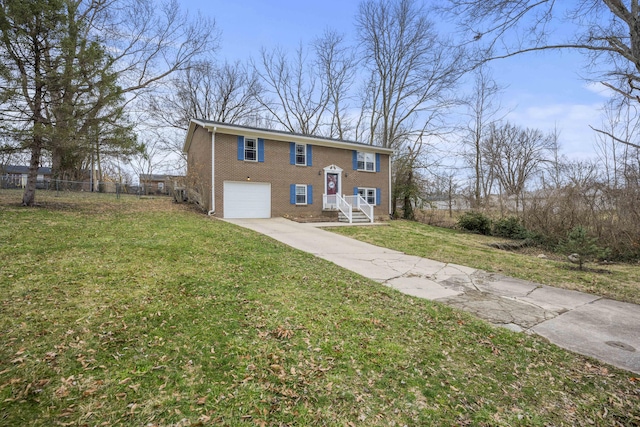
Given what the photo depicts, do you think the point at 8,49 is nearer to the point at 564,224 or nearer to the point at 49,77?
the point at 49,77

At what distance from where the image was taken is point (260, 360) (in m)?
2.84

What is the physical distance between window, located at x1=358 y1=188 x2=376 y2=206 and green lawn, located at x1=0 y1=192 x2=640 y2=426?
47.6 ft

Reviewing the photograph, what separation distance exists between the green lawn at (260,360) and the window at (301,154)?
41.0 ft

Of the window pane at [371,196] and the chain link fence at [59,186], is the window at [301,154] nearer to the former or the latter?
the window pane at [371,196]

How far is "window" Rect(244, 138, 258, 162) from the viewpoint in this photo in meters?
15.3

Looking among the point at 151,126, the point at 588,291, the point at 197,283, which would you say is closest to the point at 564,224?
the point at 588,291

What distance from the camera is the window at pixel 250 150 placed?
15289 mm

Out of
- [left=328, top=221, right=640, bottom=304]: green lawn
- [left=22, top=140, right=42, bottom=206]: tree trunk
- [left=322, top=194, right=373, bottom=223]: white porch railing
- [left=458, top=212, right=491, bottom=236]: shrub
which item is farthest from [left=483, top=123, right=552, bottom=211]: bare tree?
[left=22, top=140, right=42, bottom=206]: tree trunk

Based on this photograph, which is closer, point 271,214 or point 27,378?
point 27,378

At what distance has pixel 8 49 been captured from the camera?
8.73 meters

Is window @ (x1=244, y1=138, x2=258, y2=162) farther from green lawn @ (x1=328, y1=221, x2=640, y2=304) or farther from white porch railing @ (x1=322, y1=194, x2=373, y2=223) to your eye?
green lawn @ (x1=328, y1=221, x2=640, y2=304)

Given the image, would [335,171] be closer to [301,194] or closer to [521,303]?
[301,194]

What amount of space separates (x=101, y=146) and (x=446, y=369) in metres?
12.6

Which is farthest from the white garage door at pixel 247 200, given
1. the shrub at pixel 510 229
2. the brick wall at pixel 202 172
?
the shrub at pixel 510 229
